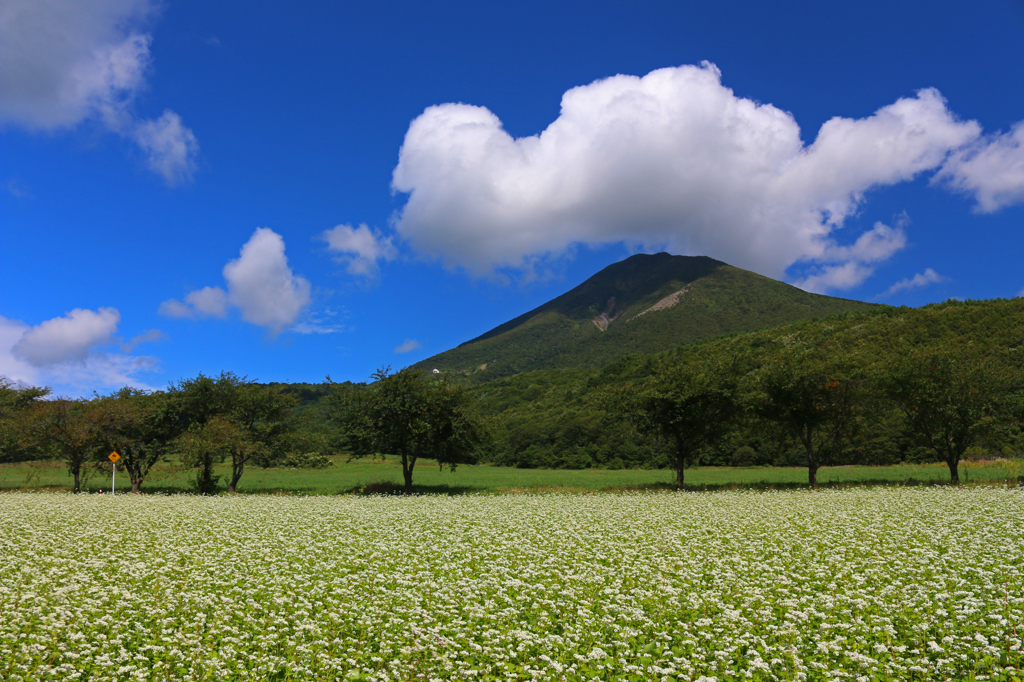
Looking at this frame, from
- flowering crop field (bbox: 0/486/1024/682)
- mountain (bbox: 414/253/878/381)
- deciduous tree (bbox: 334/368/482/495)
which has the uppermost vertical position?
mountain (bbox: 414/253/878/381)

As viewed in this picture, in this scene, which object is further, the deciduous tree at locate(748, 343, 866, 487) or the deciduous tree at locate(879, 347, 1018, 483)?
the deciduous tree at locate(748, 343, 866, 487)

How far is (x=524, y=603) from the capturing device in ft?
29.0

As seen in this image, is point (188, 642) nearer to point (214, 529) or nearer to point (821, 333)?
point (214, 529)

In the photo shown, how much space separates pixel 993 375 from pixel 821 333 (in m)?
49.2

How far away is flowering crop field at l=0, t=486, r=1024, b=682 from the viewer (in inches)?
261

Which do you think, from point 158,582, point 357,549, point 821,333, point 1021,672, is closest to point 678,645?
point 1021,672

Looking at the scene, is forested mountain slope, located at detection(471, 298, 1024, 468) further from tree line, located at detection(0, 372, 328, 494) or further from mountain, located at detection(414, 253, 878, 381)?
mountain, located at detection(414, 253, 878, 381)

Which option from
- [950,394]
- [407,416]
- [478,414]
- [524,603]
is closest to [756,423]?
[950,394]

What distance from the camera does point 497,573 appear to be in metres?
10.4

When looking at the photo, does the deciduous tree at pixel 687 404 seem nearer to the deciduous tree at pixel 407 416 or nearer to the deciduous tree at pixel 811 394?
the deciduous tree at pixel 811 394

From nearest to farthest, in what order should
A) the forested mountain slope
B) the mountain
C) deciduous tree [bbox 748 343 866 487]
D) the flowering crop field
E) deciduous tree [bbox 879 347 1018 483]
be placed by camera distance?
1. the flowering crop field
2. deciduous tree [bbox 879 347 1018 483]
3. deciduous tree [bbox 748 343 866 487]
4. the forested mountain slope
5. the mountain

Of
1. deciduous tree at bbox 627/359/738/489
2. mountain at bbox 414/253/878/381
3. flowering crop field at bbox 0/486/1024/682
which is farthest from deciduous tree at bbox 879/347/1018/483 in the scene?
mountain at bbox 414/253/878/381

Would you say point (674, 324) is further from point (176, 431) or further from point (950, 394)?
point (176, 431)

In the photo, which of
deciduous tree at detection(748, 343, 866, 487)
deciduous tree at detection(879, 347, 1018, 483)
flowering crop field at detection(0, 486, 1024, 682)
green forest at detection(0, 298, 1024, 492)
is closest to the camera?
flowering crop field at detection(0, 486, 1024, 682)
